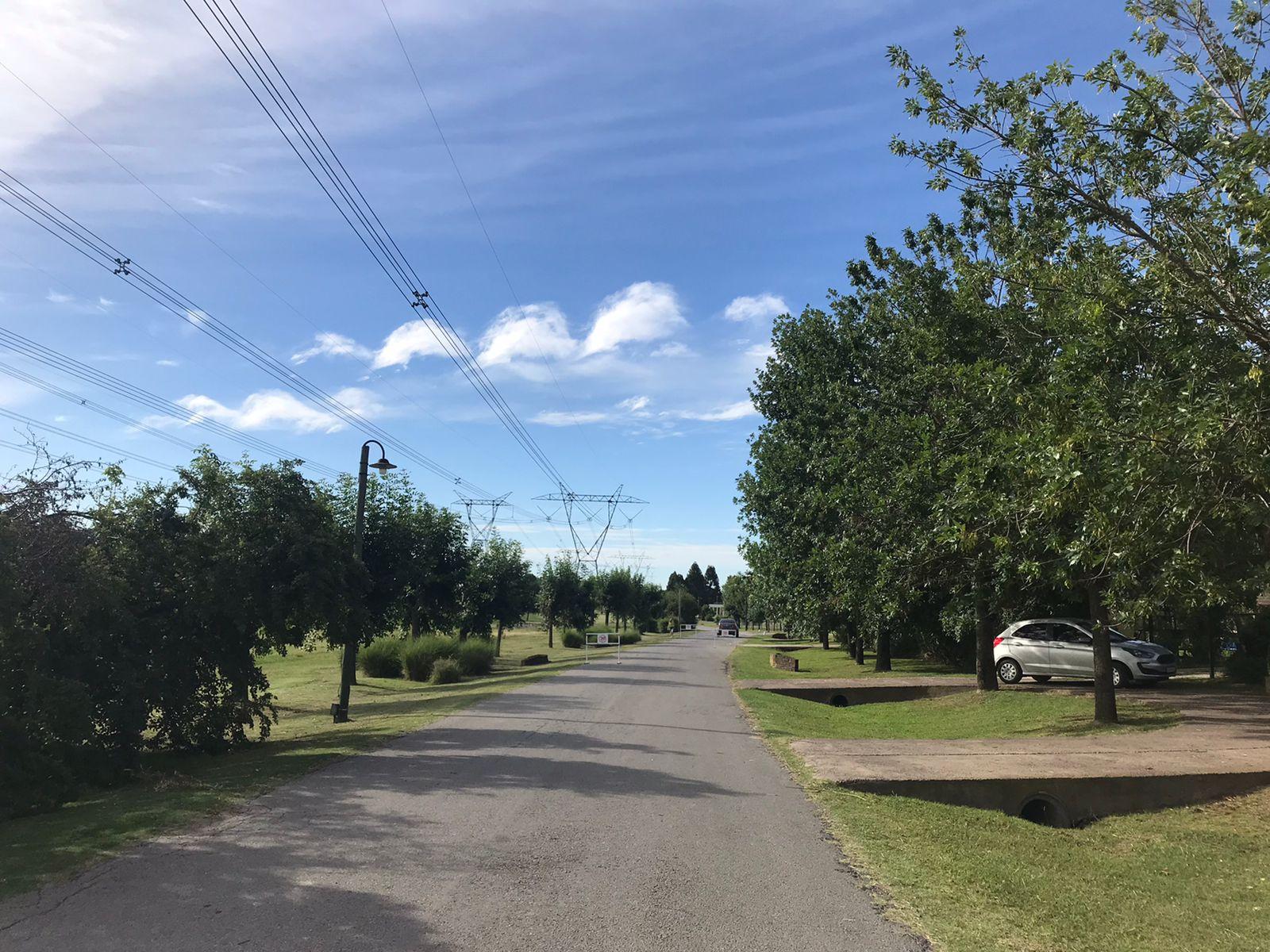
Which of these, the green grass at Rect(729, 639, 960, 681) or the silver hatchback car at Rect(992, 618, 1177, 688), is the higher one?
the silver hatchback car at Rect(992, 618, 1177, 688)

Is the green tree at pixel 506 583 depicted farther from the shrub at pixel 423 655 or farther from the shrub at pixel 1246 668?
the shrub at pixel 1246 668

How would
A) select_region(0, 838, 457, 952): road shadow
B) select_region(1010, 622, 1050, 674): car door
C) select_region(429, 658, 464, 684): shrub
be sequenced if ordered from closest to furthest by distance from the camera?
select_region(0, 838, 457, 952): road shadow, select_region(1010, 622, 1050, 674): car door, select_region(429, 658, 464, 684): shrub

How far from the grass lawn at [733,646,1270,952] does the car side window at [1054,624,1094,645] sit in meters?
11.1

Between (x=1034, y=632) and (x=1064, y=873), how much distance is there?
15.4m

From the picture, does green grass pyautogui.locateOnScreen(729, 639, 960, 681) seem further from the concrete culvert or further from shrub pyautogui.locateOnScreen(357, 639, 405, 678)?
the concrete culvert

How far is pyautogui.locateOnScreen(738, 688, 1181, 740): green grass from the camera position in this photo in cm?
1498

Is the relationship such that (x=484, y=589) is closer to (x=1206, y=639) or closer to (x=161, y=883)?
(x=1206, y=639)

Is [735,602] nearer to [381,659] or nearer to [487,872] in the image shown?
[381,659]

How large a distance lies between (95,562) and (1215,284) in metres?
13.3

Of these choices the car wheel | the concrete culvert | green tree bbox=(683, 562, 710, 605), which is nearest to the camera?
the concrete culvert

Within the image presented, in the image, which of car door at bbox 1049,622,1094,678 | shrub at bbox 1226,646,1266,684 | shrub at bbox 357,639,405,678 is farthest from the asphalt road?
shrub at bbox 357,639,405,678

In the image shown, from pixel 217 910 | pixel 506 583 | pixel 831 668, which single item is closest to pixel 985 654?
pixel 831 668

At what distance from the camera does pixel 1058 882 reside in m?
7.00

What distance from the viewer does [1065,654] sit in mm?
20844
